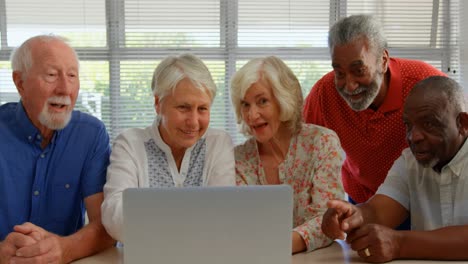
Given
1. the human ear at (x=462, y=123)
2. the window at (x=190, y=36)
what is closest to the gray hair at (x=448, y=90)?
the human ear at (x=462, y=123)

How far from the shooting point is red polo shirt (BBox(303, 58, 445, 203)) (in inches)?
93.6

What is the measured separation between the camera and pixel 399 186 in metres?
1.90

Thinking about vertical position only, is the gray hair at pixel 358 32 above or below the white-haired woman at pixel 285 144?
above

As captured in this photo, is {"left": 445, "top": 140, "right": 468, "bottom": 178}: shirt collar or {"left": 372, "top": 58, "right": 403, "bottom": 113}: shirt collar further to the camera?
{"left": 372, "top": 58, "right": 403, "bottom": 113}: shirt collar

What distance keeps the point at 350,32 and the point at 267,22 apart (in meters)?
2.71

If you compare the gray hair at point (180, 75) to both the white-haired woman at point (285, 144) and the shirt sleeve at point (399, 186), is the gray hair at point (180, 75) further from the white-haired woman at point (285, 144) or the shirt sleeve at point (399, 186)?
the shirt sleeve at point (399, 186)

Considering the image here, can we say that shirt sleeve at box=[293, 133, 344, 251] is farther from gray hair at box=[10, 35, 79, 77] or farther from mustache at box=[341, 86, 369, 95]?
gray hair at box=[10, 35, 79, 77]

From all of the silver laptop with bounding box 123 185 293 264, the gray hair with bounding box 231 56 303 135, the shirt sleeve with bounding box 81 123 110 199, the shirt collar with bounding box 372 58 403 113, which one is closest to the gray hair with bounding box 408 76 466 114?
the gray hair with bounding box 231 56 303 135

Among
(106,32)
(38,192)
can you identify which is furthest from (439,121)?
(106,32)

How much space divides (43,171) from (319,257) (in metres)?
0.97

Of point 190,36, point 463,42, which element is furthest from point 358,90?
point 463,42

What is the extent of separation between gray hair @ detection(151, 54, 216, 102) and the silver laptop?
2.00ft

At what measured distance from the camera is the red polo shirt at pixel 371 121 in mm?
2377

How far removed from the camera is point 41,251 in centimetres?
158
